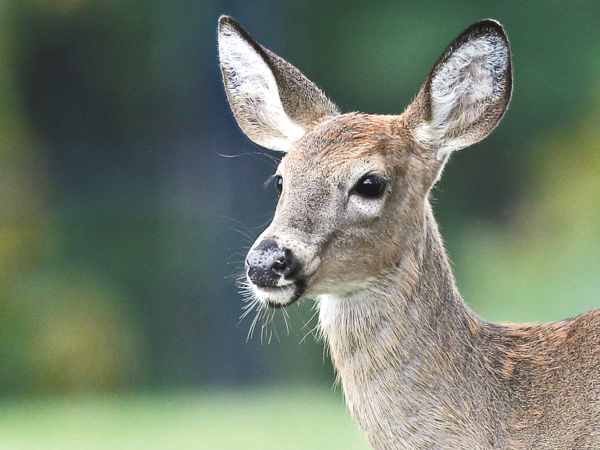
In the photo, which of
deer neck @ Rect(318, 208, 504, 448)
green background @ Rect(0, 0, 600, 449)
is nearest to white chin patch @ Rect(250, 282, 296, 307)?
deer neck @ Rect(318, 208, 504, 448)

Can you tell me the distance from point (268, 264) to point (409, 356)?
53 centimetres

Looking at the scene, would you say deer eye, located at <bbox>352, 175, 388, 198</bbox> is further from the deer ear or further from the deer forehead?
the deer ear

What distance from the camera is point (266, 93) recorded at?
11.3 feet

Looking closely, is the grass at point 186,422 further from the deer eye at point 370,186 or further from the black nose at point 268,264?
the black nose at point 268,264

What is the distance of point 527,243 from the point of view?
662 cm

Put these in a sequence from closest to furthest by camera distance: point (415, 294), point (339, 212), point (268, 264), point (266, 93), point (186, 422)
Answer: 1. point (268, 264)
2. point (339, 212)
3. point (415, 294)
4. point (266, 93)
5. point (186, 422)

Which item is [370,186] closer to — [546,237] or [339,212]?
[339,212]

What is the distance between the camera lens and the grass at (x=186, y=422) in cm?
553

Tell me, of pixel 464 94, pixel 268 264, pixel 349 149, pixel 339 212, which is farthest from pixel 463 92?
pixel 268 264

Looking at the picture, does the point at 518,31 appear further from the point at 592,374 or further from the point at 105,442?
the point at 592,374

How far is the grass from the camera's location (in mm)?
5531

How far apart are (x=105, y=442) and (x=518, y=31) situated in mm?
3626

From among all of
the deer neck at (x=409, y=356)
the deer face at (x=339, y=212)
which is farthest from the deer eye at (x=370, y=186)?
the deer neck at (x=409, y=356)

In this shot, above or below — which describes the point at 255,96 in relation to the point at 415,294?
above
